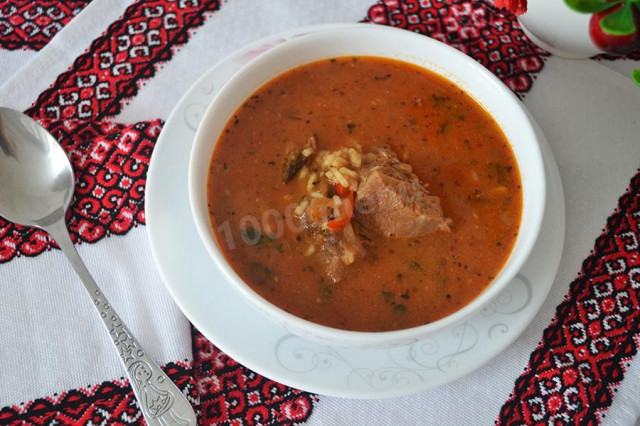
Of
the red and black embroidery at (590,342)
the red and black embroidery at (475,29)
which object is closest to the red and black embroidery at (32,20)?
the red and black embroidery at (475,29)

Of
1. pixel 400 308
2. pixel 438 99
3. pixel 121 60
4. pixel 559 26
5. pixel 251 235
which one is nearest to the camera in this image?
pixel 400 308

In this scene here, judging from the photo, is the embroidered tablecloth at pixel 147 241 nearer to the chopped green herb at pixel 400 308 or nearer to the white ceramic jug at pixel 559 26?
the white ceramic jug at pixel 559 26

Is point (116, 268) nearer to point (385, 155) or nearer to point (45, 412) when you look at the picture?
point (45, 412)

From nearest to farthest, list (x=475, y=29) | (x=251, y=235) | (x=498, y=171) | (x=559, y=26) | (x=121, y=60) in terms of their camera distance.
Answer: (x=251, y=235)
(x=498, y=171)
(x=559, y=26)
(x=121, y=60)
(x=475, y=29)

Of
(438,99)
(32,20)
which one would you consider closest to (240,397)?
(438,99)

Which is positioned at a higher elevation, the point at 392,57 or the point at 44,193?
the point at 392,57

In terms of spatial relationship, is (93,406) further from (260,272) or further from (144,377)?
(260,272)

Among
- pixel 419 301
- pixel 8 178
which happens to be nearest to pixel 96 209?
pixel 8 178
